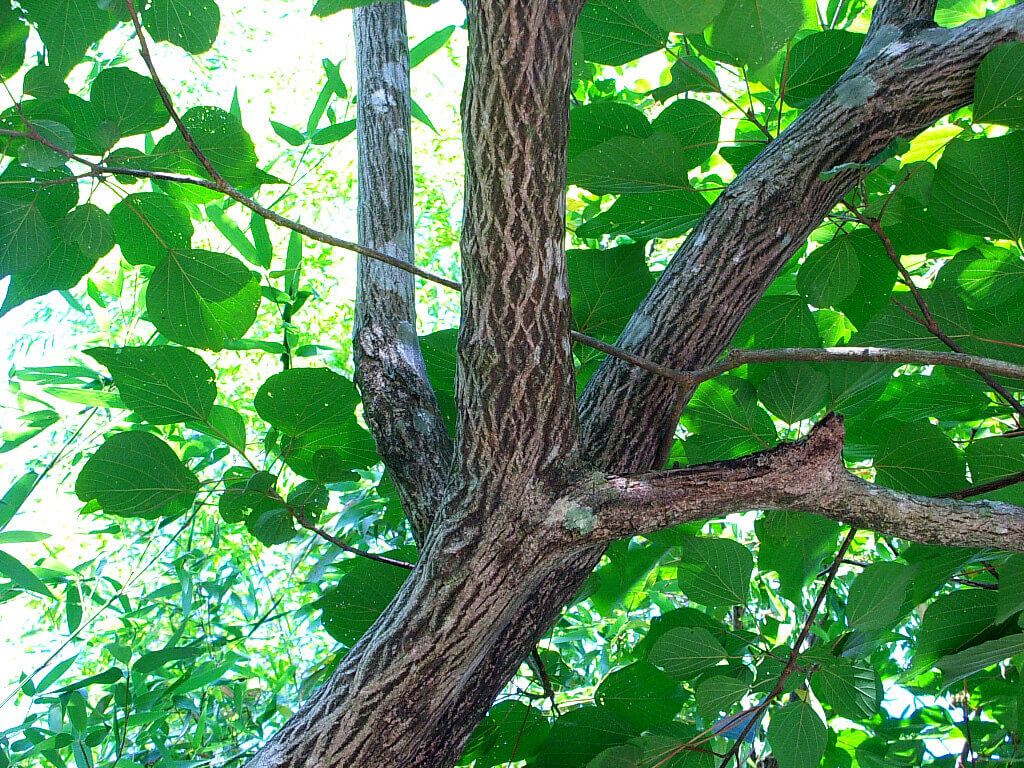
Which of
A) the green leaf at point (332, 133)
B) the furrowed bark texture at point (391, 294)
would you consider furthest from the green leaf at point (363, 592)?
the green leaf at point (332, 133)

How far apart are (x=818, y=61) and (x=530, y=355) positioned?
1.39ft

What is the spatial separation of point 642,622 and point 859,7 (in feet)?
3.25

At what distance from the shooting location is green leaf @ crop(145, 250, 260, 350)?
0.70 metres

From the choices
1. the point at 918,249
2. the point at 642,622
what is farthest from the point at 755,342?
the point at 642,622

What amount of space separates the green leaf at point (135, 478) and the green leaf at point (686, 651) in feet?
1.40

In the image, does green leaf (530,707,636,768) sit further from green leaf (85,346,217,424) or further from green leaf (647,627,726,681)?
green leaf (85,346,217,424)

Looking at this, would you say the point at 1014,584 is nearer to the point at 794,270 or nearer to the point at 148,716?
the point at 794,270

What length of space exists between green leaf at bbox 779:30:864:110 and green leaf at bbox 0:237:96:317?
26.5 inches

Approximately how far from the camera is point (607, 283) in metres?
0.75

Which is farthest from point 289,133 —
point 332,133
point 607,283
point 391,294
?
point 607,283

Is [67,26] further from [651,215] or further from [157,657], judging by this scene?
[157,657]

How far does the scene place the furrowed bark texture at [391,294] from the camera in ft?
2.46

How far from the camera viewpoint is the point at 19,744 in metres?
0.94

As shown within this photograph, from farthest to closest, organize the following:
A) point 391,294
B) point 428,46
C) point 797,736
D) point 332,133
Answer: point 428,46, point 332,133, point 391,294, point 797,736
